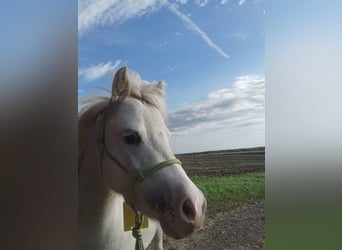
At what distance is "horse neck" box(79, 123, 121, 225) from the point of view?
1.36 m

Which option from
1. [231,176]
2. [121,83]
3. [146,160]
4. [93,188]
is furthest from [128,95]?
[231,176]

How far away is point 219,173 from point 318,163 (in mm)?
397

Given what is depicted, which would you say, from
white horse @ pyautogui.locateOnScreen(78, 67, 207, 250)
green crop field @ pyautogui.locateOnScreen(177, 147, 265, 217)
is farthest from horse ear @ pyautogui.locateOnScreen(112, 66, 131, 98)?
green crop field @ pyautogui.locateOnScreen(177, 147, 265, 217)

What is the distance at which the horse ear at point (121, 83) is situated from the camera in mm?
1236

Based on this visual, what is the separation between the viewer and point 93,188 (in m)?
1.38

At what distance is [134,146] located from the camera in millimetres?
1304

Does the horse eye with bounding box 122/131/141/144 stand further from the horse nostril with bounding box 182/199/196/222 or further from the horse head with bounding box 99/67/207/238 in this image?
the horse nostril with bounding box 182/199/196/222

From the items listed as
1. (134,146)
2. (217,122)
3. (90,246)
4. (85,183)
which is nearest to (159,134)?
(134,146)

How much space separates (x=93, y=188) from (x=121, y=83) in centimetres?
39

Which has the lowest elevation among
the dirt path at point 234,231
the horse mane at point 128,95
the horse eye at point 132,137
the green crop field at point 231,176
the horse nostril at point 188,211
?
the dirt path at point 234,231

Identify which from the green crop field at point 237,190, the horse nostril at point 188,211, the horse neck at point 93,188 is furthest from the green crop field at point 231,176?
the horse neck at point 93,188

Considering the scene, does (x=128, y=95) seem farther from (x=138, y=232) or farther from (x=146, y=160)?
(x=138, y=232)

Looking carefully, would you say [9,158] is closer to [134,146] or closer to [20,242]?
[20,242]

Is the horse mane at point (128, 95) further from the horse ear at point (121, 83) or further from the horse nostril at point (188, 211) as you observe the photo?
the horse nostril at point (188, 211)
